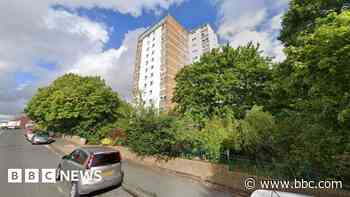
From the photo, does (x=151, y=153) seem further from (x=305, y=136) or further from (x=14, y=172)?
(x=305, y=136)

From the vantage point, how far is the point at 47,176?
1096 centimetres

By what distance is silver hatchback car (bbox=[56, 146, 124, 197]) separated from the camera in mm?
7707

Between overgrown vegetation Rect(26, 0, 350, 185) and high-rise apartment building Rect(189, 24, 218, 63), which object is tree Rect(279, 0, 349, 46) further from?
high-rise apartment building Rect(189, 24, 218, 63)

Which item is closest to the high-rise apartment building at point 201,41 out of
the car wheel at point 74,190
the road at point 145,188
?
the road at point 145,188

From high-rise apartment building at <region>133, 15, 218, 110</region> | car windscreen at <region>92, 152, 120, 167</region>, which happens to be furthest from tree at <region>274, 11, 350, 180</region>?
high-rise apartment building at <region>133, 15, 218, 110</region>

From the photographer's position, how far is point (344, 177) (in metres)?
6.36

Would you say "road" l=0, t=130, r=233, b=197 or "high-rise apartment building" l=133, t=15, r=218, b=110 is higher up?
"high-rise apartment building" l=133, t=15, r=218, b=110

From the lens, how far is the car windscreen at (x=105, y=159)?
8000 millimetres

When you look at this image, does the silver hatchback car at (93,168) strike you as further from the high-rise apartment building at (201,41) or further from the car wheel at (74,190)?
the high-rise apartment building at (201,41)

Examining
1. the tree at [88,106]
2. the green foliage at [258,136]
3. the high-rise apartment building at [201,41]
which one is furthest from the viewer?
the high-rise apartment building at [201,41]

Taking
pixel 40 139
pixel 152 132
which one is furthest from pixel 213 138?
pixel 40 139

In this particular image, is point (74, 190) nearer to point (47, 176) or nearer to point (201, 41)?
point (47, 176)

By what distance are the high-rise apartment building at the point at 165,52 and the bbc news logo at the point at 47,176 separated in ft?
146

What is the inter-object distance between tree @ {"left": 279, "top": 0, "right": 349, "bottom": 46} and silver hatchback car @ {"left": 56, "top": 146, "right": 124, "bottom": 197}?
10318 millimetres
